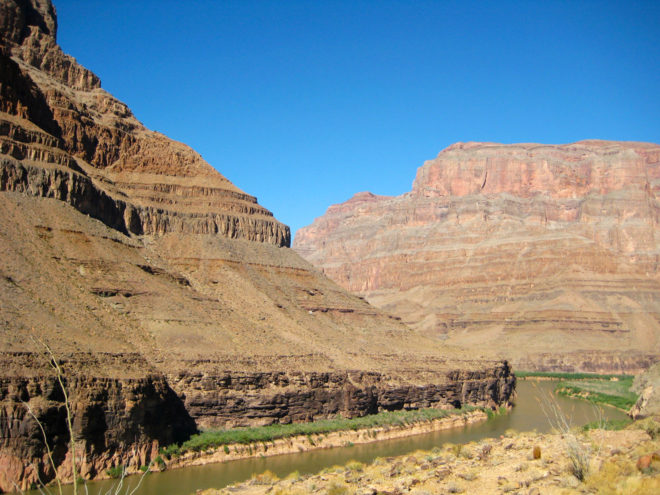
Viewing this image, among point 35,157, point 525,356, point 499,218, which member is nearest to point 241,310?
point 35,157

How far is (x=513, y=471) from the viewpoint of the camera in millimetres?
30062

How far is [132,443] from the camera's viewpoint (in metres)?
42.6

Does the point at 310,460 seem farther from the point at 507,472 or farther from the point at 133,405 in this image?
the point at 507,472

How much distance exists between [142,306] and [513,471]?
32891mm

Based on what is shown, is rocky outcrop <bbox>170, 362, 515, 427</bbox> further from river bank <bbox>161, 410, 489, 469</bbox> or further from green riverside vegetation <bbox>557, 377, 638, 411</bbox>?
green riverside vegetation <bbox>557, 377, 638, 411</bbox>

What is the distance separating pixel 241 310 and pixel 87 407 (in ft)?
96.6

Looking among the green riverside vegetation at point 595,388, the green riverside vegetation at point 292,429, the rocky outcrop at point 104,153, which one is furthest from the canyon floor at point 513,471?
the green riverside vegetation at point 595,388

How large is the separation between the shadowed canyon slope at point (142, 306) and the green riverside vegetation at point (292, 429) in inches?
40.2

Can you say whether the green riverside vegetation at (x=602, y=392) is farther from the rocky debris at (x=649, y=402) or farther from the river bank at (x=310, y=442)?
the river bank at (x=310, y=442)

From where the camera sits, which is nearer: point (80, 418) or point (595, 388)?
point (80, 418)

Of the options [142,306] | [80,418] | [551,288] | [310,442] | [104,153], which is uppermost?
[104,153]

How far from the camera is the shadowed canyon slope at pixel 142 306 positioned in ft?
136

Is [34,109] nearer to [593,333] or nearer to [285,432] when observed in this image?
[285,432]

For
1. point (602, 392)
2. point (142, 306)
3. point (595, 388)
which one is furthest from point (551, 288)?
point (142, 306)
